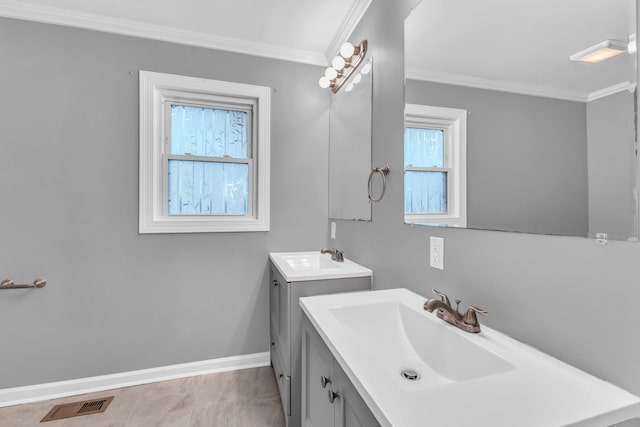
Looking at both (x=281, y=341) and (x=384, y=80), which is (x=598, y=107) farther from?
(x=281, y=341)

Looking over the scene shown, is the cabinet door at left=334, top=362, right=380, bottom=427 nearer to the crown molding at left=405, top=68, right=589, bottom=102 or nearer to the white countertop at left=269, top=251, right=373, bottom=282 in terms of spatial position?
the white countertop at left=269, top=251, right=373, bottom=282

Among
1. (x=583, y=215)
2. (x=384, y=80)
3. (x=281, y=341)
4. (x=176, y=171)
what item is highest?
(x=384, y=80)

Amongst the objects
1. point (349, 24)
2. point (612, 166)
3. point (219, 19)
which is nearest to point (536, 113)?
point (612, 166)

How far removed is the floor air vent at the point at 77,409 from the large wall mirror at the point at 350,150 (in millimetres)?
1985

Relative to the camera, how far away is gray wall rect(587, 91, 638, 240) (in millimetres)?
606

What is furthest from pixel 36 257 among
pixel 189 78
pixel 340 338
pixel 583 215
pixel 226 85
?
pixel 583 215

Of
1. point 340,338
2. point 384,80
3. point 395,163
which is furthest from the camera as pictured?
point 384,80

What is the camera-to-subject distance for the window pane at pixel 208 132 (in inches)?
87.5

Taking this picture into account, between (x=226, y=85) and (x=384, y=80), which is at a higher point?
(x=226, y=85)

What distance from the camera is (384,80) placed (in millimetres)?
1583

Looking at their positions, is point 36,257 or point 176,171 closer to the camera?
point 36,257

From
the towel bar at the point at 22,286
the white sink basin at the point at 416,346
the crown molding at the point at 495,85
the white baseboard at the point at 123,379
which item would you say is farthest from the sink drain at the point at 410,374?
the towel bar at the point at 22,286

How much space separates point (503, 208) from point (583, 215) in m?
0.21

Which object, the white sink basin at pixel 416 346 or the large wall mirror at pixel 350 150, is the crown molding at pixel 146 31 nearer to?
the large wall mirror at pixel 350 150
